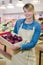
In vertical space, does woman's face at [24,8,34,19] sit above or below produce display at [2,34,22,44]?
above

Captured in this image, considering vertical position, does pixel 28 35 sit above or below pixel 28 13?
below

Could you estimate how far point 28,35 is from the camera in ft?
7.85

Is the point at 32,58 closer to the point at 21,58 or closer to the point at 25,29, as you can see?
the point at 21,58

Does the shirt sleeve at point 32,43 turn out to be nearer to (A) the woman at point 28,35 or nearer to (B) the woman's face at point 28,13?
(A) the woman at point 28,35

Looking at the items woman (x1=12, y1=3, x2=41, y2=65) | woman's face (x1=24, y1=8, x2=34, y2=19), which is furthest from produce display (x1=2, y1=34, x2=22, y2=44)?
woman's face (x1=24, y1=8, x2=34, y2=19)

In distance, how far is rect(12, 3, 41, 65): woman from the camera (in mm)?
2288

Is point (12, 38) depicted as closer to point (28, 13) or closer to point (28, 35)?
point (28, 35)

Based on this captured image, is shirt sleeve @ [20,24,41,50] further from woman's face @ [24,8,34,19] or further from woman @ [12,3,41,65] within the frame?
woman's face @ [24,8,34,19]

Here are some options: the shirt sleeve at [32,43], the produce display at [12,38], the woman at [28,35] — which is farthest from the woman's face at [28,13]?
the produce display at [12,38]

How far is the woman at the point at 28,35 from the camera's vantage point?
2288 mm

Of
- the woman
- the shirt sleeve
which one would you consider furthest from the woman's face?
the shirt sleeve

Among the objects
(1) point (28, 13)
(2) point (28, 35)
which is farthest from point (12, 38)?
(1) point (28, 13)

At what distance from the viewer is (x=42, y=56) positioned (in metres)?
3.00

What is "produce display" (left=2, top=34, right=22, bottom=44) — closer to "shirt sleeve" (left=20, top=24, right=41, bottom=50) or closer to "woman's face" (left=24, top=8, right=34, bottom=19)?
"shirt sleeve" (left=20, top=24, right=41, bottom=50)
